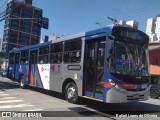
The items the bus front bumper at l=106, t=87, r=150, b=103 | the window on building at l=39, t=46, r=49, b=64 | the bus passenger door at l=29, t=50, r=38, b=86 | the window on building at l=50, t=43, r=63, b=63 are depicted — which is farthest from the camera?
the bus passenger door at l=29, t=50, r=38, b=86

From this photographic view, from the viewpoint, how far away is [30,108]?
9.77m

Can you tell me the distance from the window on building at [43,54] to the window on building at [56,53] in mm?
716

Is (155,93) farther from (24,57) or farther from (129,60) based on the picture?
(24,57)

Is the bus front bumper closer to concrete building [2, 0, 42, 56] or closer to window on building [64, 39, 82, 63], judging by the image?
window on building [64, 39, 82, 63]

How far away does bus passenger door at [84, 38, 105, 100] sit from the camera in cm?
960

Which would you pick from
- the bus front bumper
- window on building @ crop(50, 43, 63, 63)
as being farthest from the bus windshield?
window on building @ crop(50, 43, 63, 63)

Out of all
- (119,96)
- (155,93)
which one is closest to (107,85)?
(119,96)

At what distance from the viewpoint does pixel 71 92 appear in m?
11.4

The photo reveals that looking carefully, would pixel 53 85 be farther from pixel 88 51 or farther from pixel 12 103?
pixel 88 51

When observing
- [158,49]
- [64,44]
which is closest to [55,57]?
[64,44]

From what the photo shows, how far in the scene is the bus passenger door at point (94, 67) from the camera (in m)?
9.60

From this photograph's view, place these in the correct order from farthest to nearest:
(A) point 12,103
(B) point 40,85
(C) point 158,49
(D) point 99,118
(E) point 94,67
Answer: (C) point 158,49 < (B) point 40,85 < (A) point 12,103 < (E) point 94,67 < (D) point 99,118

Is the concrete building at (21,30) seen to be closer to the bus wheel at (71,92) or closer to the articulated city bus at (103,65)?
the articulated city bus at (103,65)

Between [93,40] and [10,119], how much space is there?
453 centimetres
